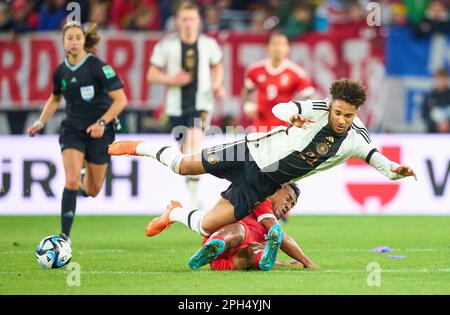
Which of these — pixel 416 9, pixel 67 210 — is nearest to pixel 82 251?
pixel 67 210

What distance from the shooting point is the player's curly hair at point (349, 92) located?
880cm

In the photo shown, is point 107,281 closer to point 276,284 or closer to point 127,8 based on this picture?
point 276,284

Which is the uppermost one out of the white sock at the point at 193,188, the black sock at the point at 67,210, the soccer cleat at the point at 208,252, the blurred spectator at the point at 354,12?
the blurred spectator at the point at 354,12

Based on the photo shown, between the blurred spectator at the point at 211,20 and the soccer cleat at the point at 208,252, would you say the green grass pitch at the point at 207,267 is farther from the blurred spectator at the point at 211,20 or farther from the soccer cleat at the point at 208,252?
the blurred spectator at the point at 211,20

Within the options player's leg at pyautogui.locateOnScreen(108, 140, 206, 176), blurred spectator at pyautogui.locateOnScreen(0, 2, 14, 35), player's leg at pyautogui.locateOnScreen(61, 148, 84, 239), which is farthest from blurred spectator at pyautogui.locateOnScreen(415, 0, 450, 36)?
player's leg at pyautogui.locateOnScreen(108, 140, 206, 176)

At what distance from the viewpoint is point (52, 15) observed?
58.5 feet

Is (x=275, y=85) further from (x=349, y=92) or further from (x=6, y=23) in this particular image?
(x=349, y=92)

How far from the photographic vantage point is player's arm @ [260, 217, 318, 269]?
903 centimetres

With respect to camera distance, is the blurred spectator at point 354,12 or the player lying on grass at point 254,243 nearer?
the player lying on grass at point 254,243

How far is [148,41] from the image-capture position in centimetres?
1755

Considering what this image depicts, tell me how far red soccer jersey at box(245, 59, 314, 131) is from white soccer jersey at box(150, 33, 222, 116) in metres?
0.64

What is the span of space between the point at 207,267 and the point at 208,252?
690mm

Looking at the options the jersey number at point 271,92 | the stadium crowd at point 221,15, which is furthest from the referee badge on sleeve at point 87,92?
the stadium crowd at point 221,15

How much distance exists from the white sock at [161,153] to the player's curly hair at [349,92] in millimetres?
1686
